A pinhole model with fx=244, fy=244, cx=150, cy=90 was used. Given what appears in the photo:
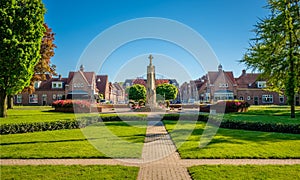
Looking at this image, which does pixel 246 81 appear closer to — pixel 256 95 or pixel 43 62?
pixel 256 95

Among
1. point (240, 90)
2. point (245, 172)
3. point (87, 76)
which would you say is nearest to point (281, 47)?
point (245, 172)

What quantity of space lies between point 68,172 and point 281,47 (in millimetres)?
23438

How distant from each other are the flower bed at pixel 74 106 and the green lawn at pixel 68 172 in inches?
832

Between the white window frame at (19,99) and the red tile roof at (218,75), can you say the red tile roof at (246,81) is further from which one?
the white window frame at (19,99)

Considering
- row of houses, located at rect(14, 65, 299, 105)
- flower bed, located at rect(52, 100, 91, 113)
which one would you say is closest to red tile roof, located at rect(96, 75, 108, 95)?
row of houses, located at rect(14, 65, 299, 105)

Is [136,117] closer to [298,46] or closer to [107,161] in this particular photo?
[107,161]

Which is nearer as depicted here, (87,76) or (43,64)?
(43,64)

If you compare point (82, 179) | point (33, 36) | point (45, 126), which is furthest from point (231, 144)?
point (33, 36)

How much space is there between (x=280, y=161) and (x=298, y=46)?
19099 mm

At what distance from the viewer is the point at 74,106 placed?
28.8m

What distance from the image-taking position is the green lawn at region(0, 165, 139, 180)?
21.8 ft

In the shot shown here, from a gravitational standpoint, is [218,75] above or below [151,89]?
above

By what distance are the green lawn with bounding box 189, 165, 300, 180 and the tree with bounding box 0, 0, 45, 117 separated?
55.5 feet

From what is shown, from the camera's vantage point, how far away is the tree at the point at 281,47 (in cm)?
2233
